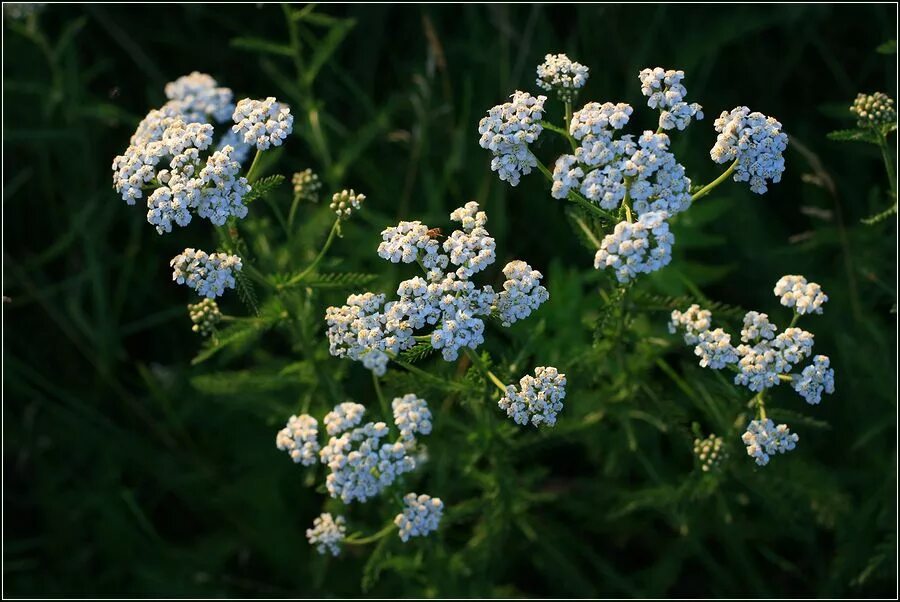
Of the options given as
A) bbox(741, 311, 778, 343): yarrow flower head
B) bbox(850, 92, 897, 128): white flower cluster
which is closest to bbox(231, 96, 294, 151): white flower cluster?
bbox(741, 311, 778, 343): yarrow flower head

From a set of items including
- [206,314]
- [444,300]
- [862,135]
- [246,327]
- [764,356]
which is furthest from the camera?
[246,327]

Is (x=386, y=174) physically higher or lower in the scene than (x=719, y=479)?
higher

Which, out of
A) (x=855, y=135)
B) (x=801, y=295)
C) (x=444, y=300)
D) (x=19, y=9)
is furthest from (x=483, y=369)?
(x=19, y=9)

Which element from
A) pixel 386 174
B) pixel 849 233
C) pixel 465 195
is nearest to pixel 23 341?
pixel 386 174

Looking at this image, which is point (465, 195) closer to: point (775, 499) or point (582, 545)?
point (582, 545)

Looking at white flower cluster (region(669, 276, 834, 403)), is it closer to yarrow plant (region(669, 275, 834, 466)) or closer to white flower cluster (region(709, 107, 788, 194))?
yarrow plant (region(669, 275, 834, 466))

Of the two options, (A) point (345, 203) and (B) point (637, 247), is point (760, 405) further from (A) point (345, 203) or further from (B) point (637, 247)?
(A) point (345, 203)

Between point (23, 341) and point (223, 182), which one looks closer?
point (223, 182)

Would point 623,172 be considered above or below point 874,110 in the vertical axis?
below
